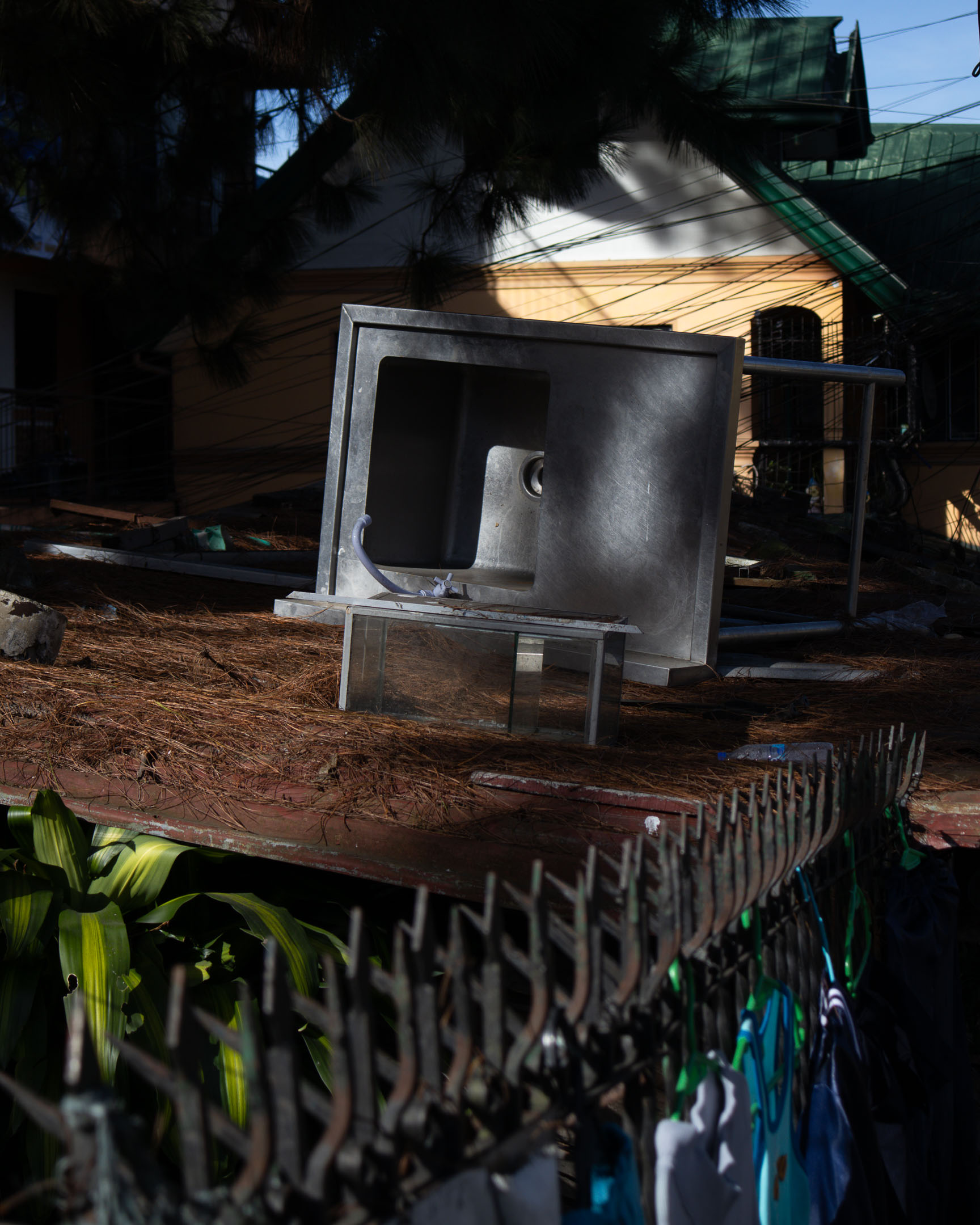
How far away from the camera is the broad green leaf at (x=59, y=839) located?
2689 mm

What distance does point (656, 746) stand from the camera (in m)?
3.30

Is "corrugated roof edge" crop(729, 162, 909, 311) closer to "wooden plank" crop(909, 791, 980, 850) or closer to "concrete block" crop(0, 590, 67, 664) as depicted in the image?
"concrete block" crop(0, 590, 67, 664)

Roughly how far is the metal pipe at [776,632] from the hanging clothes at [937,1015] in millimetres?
2520

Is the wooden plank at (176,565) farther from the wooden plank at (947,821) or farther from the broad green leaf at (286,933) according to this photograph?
the wooden plank at (947,821)

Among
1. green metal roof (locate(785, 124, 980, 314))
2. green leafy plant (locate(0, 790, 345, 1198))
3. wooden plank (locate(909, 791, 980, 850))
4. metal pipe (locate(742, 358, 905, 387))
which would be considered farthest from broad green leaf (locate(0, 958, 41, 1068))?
green metal roof (locate(785, 124, 980, 314))

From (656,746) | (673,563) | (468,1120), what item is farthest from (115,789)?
(673,563)

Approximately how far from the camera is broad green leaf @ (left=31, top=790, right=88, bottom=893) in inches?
106

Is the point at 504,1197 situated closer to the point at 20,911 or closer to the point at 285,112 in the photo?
the point at 20,911

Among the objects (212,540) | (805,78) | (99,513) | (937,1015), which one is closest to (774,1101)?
(937,1015)

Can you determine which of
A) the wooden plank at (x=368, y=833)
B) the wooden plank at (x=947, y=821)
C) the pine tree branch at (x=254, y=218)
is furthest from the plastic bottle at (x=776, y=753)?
the pine tree branch at (x=254, y=218)

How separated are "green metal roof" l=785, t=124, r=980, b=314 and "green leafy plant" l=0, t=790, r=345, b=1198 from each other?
12.2 m

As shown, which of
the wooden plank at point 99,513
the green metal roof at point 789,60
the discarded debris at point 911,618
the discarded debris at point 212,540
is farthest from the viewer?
the green metal roof at point 789,60

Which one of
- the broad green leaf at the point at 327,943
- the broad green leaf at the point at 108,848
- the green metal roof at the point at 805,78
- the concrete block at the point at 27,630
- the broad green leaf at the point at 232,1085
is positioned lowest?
the broad green leaf at the point at 232,1085

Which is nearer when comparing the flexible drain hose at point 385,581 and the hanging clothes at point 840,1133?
the hanging clothes at point 840,1133
